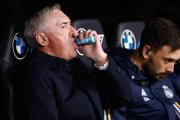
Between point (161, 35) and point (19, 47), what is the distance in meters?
0.68

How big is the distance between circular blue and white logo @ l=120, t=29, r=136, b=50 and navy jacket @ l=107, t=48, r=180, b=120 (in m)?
0.44

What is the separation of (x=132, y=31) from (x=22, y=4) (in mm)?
1787

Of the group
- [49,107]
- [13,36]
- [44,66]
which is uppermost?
[13,36]

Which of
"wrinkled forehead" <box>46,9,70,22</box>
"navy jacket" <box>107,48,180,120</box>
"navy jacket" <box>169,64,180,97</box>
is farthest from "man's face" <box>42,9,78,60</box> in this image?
"navy jacket" <box>169,64,180,97</box>

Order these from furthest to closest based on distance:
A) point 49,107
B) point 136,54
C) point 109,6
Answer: point 109,6 → point 136,54 → point 49,107

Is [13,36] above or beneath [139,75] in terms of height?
above

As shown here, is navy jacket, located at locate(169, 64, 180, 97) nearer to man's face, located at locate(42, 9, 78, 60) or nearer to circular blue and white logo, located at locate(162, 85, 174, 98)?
circular blue and white logo, located at locate(162, 85, 174, 98)

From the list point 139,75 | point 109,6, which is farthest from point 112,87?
point 109,6

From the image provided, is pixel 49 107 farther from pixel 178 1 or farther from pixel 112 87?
pixel 178 1

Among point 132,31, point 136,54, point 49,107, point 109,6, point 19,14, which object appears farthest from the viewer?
point 109,6

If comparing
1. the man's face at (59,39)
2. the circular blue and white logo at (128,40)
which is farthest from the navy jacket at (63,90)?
the circular blue and white logo at (128,40)

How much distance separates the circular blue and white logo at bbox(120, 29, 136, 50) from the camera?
276 cm

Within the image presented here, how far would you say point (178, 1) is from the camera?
193 inches

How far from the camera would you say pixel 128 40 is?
9.16 ft
